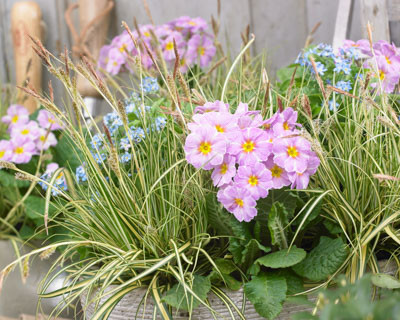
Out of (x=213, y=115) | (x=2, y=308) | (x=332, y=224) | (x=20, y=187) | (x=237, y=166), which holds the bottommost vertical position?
(x=2, y=308)

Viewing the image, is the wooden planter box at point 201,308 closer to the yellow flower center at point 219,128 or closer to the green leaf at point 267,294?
the green leaf at point 267,294

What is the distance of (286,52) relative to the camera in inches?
74.8

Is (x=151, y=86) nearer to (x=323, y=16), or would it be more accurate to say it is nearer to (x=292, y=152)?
(x=292, y=152)

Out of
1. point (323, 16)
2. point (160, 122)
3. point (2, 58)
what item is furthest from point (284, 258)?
point (2, 58)

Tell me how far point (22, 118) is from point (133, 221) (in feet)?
2.55

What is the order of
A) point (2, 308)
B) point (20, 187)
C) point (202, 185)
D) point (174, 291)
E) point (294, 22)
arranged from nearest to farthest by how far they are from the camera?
1. point (174, 291)
2. point (202, 185)
3. point (2, 308)
4. point (20, 187)
5. point (294, 22)

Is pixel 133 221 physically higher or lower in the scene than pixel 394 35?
lower

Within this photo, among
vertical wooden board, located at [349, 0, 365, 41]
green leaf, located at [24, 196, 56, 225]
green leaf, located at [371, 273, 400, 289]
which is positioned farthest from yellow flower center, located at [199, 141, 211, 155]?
vertical wooden board, located at [349, 0, 365, 41]

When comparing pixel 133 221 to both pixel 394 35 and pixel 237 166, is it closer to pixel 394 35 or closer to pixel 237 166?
pixel 237 166

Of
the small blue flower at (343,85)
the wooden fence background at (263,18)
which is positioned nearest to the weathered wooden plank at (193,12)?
the wooden fence background at (263,18)

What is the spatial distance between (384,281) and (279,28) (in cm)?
122

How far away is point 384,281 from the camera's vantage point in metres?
0.88

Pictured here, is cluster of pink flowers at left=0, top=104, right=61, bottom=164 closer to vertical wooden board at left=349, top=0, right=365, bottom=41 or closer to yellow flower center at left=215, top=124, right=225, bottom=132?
yellow flower center at left=215, top=124, right=225, bottom=132

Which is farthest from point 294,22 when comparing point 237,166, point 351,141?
point 237,166
